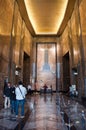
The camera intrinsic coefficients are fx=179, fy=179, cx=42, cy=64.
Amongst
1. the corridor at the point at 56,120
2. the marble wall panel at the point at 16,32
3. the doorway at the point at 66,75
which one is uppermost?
the marble wall panel at the point at 16,32

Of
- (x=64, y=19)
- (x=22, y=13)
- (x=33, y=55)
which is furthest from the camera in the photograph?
(x=33, y=55)

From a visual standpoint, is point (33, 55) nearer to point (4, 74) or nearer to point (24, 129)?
point (4, 74)

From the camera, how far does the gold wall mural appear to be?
25694mm

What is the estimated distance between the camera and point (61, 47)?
25516 mm

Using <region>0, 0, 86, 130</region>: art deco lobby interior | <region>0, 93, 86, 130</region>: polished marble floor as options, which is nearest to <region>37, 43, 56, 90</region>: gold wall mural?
<region>0, 0, 86, 130</region>: art deco lobby interior

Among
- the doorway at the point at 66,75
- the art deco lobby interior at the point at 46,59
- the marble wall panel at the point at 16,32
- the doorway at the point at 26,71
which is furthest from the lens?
the doorway at the point at 66,75

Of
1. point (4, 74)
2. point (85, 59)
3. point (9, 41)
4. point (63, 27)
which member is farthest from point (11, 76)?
point (63, 27)

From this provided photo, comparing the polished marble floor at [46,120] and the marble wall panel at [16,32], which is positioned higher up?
the marble wall panel at [16,32]

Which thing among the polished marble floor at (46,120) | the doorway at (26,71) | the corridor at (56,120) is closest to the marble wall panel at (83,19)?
the corridor at (56,120)

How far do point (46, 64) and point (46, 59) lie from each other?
748mm

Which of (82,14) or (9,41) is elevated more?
(82,14)

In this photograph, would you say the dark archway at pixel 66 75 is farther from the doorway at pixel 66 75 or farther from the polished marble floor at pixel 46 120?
the polished marble floor at pixel 46 120

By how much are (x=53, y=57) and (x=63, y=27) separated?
5471 millimetres

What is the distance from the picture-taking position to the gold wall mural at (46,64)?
25694mm
